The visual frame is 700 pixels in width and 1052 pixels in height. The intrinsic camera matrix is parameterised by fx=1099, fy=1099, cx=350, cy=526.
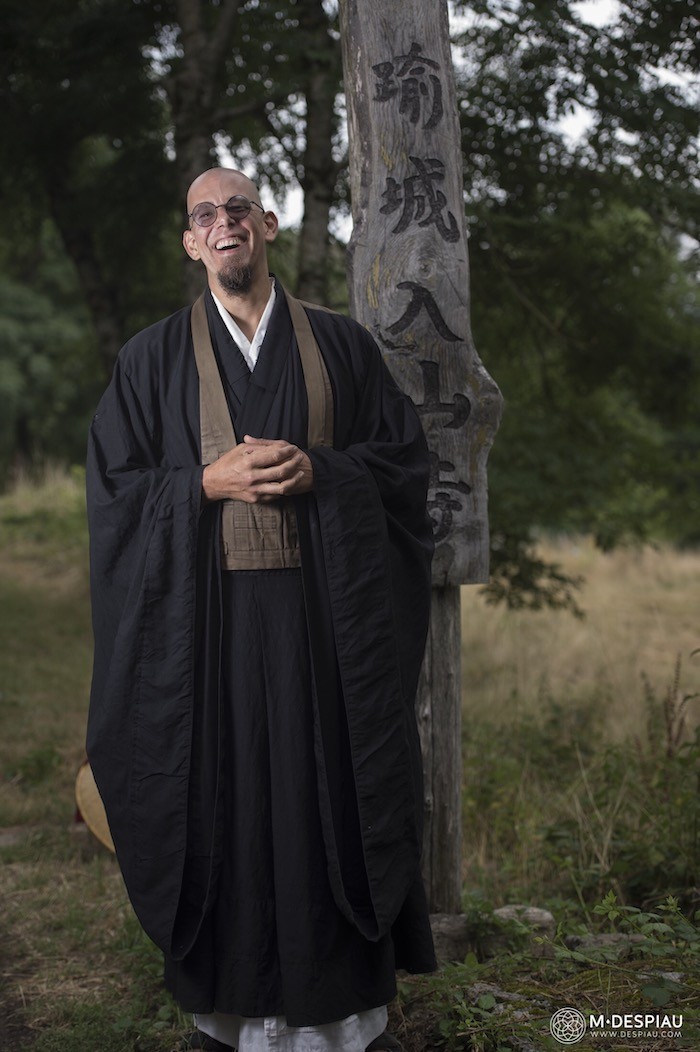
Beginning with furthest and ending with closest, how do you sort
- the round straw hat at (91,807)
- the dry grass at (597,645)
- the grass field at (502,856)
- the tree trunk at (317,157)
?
the dry grass at (597,645) → the tree trunk at (317,157) → the round straw hat at (91,807) → the grass field at (502,856)

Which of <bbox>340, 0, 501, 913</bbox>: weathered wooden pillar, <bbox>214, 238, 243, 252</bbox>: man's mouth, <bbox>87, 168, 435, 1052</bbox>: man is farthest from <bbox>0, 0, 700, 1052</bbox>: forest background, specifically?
<bbox>214, 238, 243, 252</bbox>: man's mouth

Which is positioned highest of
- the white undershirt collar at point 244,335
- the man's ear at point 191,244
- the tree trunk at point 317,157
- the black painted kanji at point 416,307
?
the tree trunk at point 317,157

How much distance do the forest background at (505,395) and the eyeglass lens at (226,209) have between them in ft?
6.84

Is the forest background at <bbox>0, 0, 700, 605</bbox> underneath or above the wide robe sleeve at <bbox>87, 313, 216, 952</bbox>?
above

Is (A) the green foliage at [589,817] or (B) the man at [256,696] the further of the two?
(A) the green foliage at [589,817]

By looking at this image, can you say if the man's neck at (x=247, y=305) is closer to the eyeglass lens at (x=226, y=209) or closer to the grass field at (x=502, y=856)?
the eyeglass lens at (x=226, y=209)

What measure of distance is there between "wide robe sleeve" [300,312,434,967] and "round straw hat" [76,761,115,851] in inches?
68.9

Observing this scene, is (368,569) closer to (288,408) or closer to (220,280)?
(288,408)

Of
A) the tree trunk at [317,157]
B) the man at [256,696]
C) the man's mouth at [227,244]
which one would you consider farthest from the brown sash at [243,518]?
the tree trunk at [317,157]

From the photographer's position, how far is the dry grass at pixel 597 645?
637 cm

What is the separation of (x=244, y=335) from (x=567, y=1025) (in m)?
1.97

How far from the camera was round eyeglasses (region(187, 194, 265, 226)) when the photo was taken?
2.93m

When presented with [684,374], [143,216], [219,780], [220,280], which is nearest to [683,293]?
[684,374]

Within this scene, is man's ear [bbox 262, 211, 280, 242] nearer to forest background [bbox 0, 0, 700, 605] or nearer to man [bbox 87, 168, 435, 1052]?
man [bbox 87, 168, 435, 1052]
